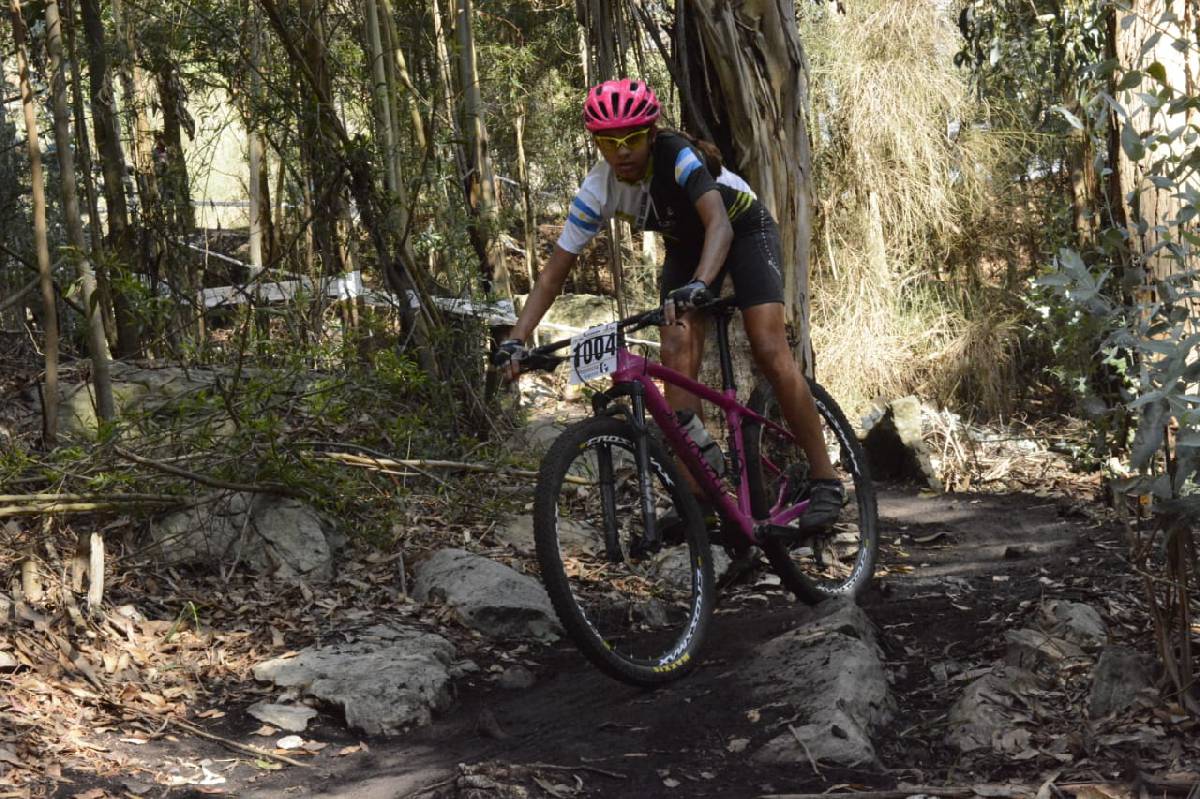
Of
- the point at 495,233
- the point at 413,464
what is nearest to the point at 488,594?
the point at 413,464

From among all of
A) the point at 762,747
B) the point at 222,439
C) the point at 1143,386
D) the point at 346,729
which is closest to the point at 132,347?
the point at 222,439

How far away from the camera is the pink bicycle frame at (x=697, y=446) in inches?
176

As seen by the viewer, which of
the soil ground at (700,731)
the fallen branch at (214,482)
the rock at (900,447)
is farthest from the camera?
the rock at (900,447)

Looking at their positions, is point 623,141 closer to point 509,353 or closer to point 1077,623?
point 509,353

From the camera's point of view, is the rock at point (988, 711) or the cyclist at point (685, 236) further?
the cyclist at point (685, 236)

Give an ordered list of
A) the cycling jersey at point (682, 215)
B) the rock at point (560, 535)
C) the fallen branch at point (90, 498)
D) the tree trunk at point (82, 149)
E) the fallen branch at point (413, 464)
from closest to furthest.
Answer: the cycling jersey at point (682, 215) < the fallen branch at point (90, 498) < the rock at point (560, 535) < the fallen branch at point (413, 464) < the tree trunk at point (82, 149)

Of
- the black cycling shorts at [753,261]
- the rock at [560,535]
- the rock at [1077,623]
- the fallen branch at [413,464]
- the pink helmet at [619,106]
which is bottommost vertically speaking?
the rock at [1077,623]

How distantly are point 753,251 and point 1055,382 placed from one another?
8413 millimetres

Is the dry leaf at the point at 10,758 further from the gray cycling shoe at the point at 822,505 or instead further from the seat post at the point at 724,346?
the gray cycling shoe at the point at 822,505

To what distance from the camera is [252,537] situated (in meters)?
5.82

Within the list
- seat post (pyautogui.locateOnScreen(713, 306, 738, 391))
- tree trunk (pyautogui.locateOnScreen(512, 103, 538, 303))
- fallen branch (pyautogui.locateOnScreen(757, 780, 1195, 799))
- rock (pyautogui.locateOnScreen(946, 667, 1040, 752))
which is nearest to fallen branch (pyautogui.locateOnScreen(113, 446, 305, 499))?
seat post (pyautogui.locateOnScreen(713, 306, 738, 391))

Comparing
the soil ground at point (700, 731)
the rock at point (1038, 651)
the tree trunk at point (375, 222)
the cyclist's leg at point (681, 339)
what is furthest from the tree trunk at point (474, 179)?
the rock at point (1038, 651)

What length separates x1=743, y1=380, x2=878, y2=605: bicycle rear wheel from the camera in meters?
5.14

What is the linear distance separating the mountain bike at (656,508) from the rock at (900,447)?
376 cm
